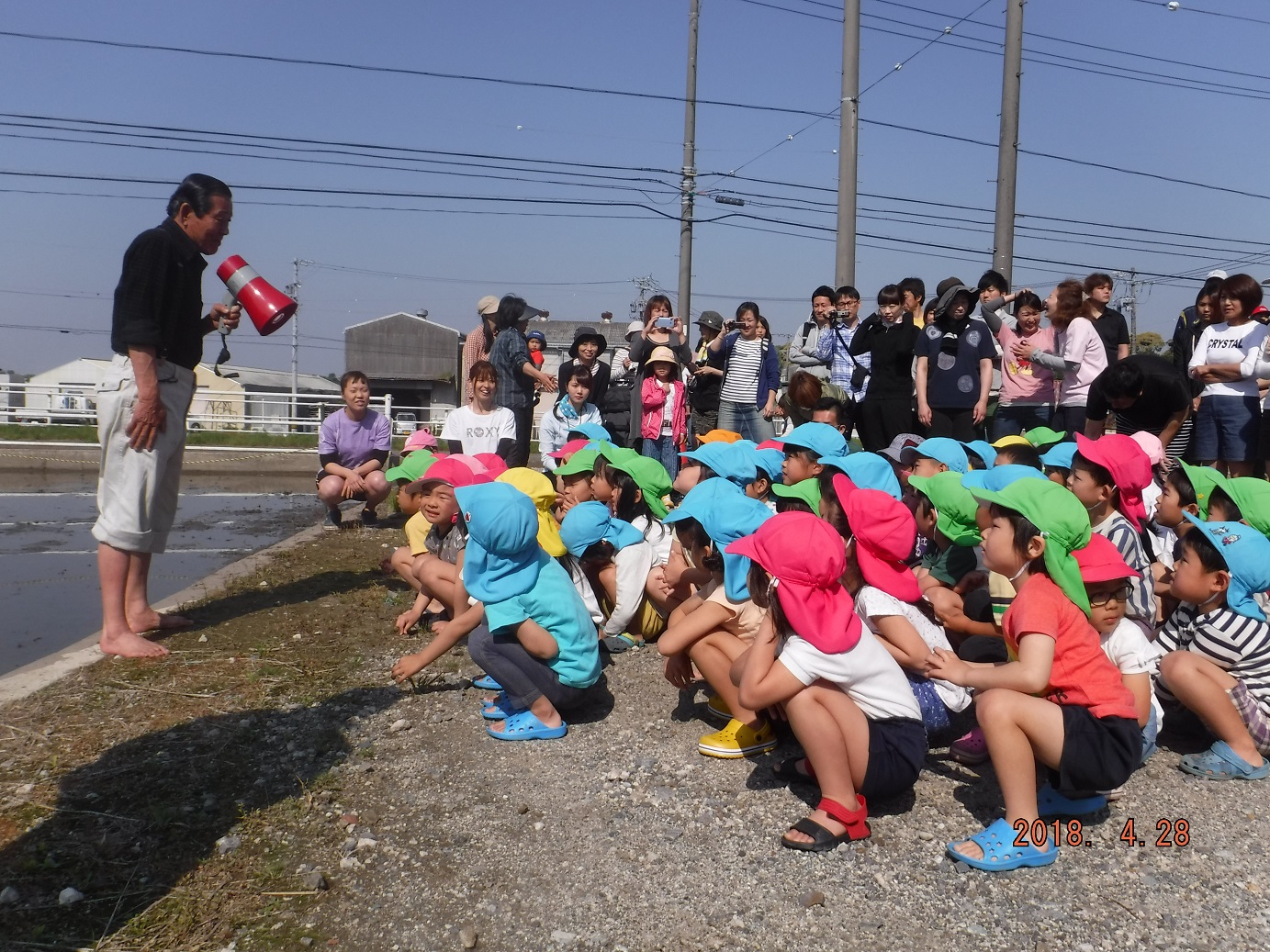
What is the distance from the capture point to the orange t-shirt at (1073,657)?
3098 mm

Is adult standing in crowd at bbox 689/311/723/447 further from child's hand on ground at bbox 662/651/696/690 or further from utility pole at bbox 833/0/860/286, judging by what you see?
child's hand on ground at bbox 662/651/696/690

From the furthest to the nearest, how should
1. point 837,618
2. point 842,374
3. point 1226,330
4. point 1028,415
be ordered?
point 842,374, point 1028,415, point 1226,330, point 837,618

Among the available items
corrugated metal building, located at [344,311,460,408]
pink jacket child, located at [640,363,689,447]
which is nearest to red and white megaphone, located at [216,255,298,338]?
pink jacket child, located at [640,363,689,447]

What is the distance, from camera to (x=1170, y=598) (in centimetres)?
470

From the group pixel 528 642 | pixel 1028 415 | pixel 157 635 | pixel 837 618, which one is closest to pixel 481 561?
pixel 528 642

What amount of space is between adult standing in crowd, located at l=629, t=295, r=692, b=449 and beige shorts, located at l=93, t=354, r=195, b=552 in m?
4.53

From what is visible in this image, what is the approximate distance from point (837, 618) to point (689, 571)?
4.58 feet

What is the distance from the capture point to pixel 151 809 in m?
3.33

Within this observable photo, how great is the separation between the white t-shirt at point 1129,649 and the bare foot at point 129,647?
431 centimetres

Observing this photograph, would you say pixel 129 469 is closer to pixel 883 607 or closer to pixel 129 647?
pixel 129 647

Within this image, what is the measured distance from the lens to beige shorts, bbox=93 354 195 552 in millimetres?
4930

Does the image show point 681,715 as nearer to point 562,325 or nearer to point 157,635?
point 157,635

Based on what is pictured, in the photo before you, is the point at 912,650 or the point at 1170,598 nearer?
the point at 912,650

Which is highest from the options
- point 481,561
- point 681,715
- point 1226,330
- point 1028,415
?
point 1226,330
